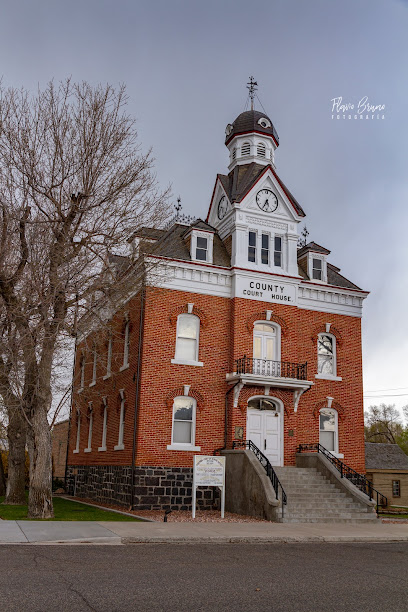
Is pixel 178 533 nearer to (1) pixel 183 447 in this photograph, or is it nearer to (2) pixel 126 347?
Answer: (1) pixel 183 447

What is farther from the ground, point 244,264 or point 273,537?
point 244,264

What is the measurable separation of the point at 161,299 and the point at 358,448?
34.7ft

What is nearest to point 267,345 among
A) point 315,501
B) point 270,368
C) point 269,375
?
point 270,368

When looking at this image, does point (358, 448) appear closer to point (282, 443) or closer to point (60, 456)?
point (282, 443)

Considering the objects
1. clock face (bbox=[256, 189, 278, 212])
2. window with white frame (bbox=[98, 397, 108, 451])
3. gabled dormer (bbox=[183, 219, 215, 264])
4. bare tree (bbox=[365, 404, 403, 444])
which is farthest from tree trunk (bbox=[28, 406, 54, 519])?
bare tree (bbox=[365, 404, 403, 444])

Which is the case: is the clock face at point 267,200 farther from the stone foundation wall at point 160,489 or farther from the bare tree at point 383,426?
the bare tree at point 383,426

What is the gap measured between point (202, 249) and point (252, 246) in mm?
2157

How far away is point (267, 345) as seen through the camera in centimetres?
2453

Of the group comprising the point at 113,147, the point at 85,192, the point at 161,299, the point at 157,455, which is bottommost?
the point at 157,455

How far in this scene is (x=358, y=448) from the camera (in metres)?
25.4

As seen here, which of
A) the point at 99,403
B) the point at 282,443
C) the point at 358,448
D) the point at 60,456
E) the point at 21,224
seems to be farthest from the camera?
the point at 60,456

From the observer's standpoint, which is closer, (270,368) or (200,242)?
(270,368)

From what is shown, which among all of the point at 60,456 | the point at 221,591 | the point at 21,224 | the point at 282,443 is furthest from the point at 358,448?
the point at 60,456

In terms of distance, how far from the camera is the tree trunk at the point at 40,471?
54.3 ft
